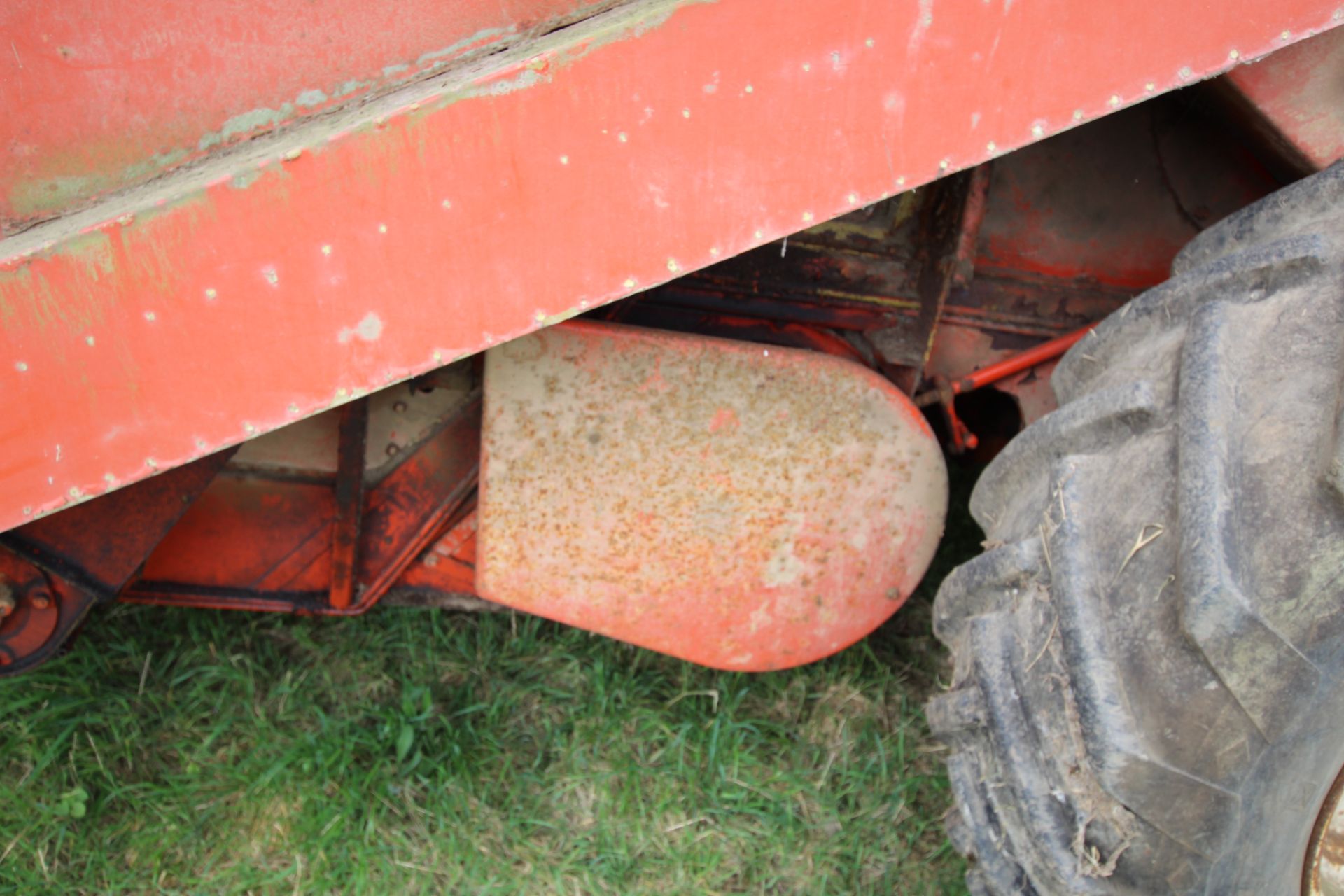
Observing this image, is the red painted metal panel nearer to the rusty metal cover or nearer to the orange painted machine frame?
the orange painted machine frame

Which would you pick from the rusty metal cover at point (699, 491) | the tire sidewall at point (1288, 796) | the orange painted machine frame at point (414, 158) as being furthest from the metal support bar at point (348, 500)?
the tire sidewall at point (1288, 796)

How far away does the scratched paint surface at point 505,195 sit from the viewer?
1.05m

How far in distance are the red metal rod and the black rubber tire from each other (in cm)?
41

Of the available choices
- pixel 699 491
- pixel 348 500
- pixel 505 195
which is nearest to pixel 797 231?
pixel 505 195

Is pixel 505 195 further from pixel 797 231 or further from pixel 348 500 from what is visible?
pixel 348 500

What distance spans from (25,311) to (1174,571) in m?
1.25

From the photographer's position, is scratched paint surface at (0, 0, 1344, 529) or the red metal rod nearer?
scratched paint surface at (0, 0, 1344, 529)

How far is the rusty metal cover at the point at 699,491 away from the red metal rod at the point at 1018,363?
161 millimetres

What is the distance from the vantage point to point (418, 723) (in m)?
2.00

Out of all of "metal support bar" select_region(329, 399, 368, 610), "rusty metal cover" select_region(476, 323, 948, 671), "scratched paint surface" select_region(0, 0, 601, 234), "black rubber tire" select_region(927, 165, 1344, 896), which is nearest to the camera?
"black rubber tire" select_region(927, 165, 1344, 896)

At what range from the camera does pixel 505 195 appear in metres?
1.08

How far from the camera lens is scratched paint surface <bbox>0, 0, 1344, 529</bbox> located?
1053mm

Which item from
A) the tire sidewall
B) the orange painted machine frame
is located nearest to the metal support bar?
the orange painted machine frame

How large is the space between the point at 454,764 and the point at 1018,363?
128cm
